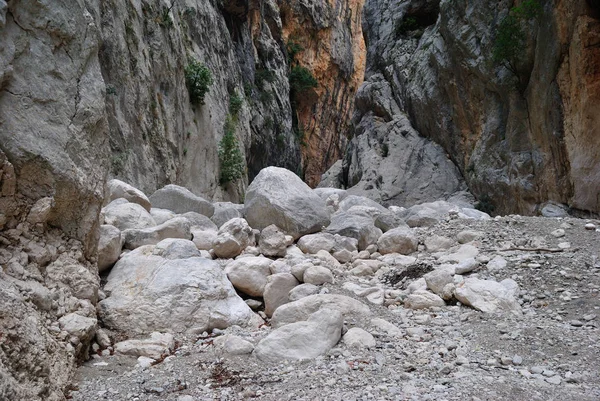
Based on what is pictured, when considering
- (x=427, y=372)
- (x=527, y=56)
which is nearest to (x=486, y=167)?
(x=527, y=56)

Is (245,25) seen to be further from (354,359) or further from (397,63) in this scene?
(354,359)

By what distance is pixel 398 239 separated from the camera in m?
6.36

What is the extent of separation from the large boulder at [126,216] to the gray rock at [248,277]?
1.49 m

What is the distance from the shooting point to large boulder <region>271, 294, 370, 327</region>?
3.98 metres

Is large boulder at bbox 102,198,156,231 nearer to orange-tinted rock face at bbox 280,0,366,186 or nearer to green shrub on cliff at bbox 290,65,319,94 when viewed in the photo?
green shrub on cliff at bbox 290,65,319,94

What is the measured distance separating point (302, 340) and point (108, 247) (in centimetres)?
234

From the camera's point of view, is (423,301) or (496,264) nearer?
(423,301)

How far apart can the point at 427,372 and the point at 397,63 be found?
2236 centimetres

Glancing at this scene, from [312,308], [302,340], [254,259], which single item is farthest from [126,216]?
[302,340]

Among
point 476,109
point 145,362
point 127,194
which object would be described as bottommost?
point 145,362

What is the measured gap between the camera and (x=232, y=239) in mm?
5625

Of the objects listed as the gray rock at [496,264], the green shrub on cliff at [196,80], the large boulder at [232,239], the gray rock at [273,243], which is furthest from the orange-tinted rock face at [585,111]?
the green shrub on cliff at [196,80]

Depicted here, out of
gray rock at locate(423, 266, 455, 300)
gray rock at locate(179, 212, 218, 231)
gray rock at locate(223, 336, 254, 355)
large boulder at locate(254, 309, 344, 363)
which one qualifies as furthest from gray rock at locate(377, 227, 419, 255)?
gray rock at locate(223, 336, 254, 355)

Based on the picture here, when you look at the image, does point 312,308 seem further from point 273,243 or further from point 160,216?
point 160,216
